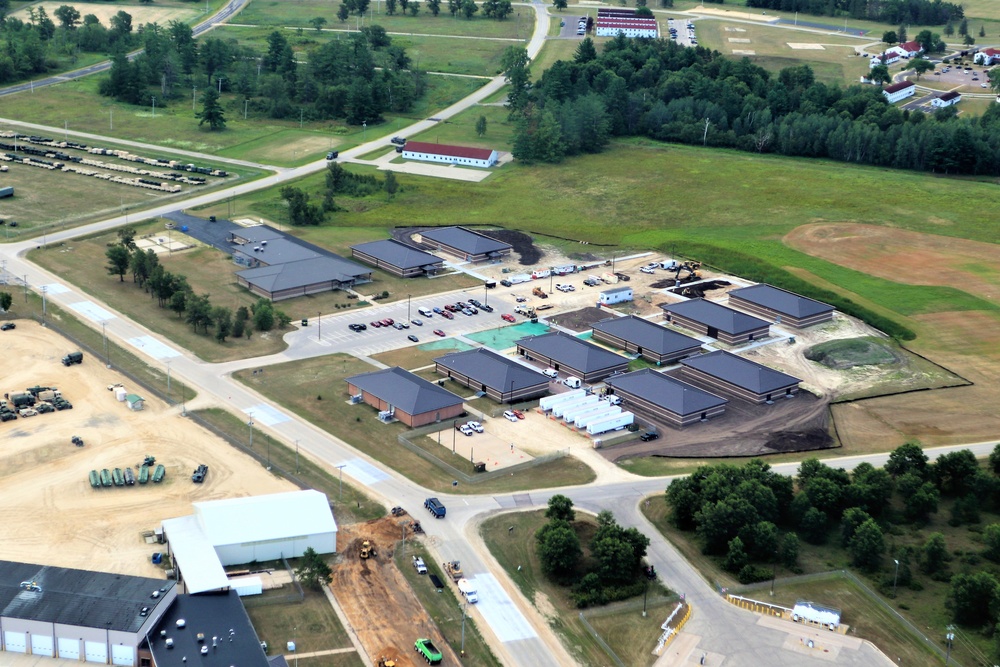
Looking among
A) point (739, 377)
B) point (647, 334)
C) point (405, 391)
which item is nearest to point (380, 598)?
point (405, 391)

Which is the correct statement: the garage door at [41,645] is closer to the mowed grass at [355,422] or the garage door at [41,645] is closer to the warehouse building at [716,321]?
the mowed grass at [355,422]

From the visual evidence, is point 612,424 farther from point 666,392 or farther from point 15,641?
point 15,641

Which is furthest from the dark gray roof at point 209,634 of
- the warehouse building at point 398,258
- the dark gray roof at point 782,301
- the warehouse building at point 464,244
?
Result: the warehouse building at point 464,244

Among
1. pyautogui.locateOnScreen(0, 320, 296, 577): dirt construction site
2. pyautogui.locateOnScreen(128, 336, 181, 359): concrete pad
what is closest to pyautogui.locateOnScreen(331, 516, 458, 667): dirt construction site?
pyautogui.locateOnScreen(0, 320, 296, 577): dirt construction site

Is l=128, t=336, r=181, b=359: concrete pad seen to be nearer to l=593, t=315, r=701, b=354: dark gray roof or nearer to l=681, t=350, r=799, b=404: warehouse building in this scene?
l=593, t=315, r=701, b=354: dark gray roof

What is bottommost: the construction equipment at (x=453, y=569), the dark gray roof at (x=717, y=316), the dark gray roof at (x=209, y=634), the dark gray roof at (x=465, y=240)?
the construction equipment at (x=453, y=569)

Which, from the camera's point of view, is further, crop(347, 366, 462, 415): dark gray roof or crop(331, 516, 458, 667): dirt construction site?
crop(347, 366, 462, 415): dark gray roof

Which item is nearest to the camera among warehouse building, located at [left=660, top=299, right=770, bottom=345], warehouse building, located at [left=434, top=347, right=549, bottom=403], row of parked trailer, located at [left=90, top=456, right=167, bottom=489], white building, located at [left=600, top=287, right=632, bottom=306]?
row of parked trailer, located at [left=90, top=456, right=167, bottom=489]
